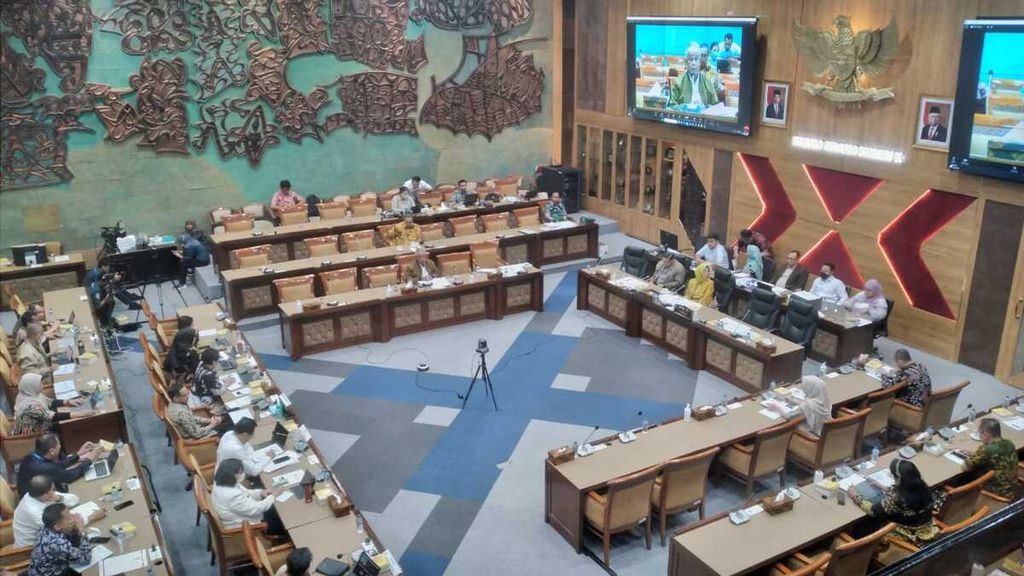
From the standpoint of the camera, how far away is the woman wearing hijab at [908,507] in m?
6.20

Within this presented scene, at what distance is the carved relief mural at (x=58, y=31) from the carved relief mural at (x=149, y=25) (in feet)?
1.25

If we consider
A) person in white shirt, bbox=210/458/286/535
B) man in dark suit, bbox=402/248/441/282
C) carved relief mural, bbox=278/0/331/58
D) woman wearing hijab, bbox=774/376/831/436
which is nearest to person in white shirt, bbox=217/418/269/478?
person in white shirt, bbox=210/458/286/535

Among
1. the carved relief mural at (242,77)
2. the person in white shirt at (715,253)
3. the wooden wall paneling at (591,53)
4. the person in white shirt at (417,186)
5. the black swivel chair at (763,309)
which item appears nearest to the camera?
the black swivel chair at (763,309)

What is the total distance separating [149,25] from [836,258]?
1246cm

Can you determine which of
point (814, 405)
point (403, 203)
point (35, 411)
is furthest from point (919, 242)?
point (35, 411)

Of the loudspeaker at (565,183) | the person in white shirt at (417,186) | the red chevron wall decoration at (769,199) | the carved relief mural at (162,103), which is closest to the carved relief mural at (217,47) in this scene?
the carved relief mural at (162,103)

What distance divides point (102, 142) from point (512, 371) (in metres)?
8.92

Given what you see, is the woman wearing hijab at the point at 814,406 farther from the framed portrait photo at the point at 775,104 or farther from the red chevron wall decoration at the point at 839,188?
the framed portrait photo at the point at 775,104

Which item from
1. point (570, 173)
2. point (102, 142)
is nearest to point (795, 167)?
point (570, 173)

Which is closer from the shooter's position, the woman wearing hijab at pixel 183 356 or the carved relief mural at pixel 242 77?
the woman wearing hijab at pixel 183 356

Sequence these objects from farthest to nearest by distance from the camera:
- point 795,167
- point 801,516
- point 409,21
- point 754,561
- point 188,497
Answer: point 409,21 < point 795,167 < point 188,497 < point 801,516 < point 754,561

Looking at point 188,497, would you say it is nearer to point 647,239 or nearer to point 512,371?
point 512,371

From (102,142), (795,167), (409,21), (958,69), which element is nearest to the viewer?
(958,69)

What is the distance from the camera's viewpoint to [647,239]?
16.8 m
